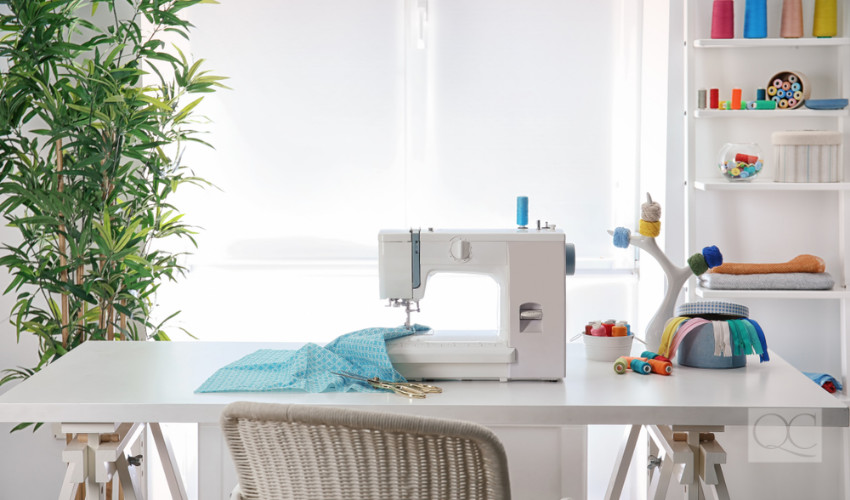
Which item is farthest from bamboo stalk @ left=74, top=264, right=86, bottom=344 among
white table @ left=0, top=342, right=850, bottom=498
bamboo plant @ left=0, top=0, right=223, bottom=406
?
white table @ left=0, top=342, right=850, bottom=498

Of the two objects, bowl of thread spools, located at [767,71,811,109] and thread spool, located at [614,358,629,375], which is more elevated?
bowl of thread spools, located at [767,71,811,109]

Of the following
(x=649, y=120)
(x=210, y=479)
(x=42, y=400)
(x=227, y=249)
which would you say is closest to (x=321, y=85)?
(x=227, y=249)

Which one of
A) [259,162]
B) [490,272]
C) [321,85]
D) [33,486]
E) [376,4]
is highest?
[376,4]

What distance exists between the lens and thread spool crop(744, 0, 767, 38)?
2.86 m

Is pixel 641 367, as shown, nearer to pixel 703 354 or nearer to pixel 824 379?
pixel 703 354

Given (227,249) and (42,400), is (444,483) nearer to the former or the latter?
(42,400)

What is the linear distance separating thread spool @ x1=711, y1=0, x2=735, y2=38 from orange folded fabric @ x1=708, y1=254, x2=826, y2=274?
77 cm

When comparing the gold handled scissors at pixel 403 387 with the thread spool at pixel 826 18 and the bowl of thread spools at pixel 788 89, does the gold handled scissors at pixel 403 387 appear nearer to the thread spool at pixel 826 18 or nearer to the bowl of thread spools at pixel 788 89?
the bowl of thread spools at pixel 788 89

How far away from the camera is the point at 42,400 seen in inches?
72.6

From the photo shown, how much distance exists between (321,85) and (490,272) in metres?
1.61

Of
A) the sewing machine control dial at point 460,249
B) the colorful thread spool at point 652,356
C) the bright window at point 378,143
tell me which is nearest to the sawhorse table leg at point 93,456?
the sewing machine control dial at point 460,249

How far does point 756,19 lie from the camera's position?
2.87 meters

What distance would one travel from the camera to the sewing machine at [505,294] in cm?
202

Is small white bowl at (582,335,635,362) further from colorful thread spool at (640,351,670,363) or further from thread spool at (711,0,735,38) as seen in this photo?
thread spool at (711,0,735,38)
